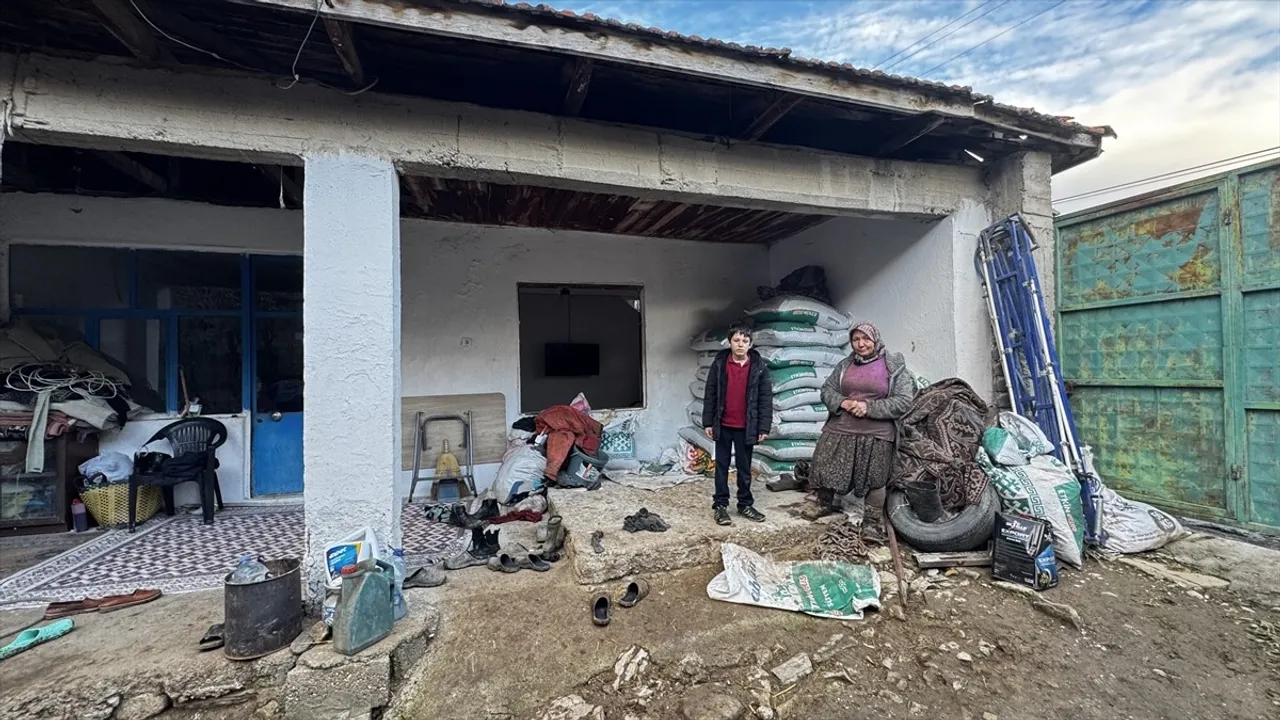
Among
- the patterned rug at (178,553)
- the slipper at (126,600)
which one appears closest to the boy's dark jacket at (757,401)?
the patterned rug at (178,553)

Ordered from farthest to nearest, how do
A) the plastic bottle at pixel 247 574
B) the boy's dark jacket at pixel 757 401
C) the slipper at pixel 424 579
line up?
1. the boy's dark jacket at pixel 757 401
2. the slipper at pixel 424 579
3. the plastic bottle at pixel 247 574

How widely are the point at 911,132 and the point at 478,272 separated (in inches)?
160

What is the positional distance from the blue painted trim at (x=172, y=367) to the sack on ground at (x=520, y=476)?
2986mm

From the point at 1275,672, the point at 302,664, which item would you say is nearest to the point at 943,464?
the point at 1275,672

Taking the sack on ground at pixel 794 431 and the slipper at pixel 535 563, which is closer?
the slipper at pixel 535 563

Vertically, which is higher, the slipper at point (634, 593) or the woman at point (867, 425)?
the woman at point (867, 425)

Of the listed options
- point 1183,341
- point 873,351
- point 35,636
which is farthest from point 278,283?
point 1183,341

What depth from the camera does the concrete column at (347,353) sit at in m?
2.55

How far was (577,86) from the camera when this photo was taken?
2.73 meters

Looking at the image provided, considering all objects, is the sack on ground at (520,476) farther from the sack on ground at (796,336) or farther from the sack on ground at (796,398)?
the sack on ground at (796,336)

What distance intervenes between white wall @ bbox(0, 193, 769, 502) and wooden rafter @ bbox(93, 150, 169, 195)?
27cm

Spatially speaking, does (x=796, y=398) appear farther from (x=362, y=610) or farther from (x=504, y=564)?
(x=362, y=610)

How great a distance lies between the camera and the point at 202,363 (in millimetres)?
4594

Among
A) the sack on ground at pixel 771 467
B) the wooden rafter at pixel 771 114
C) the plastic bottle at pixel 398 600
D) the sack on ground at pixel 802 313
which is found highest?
the wooden rafter at pixel 771 114
